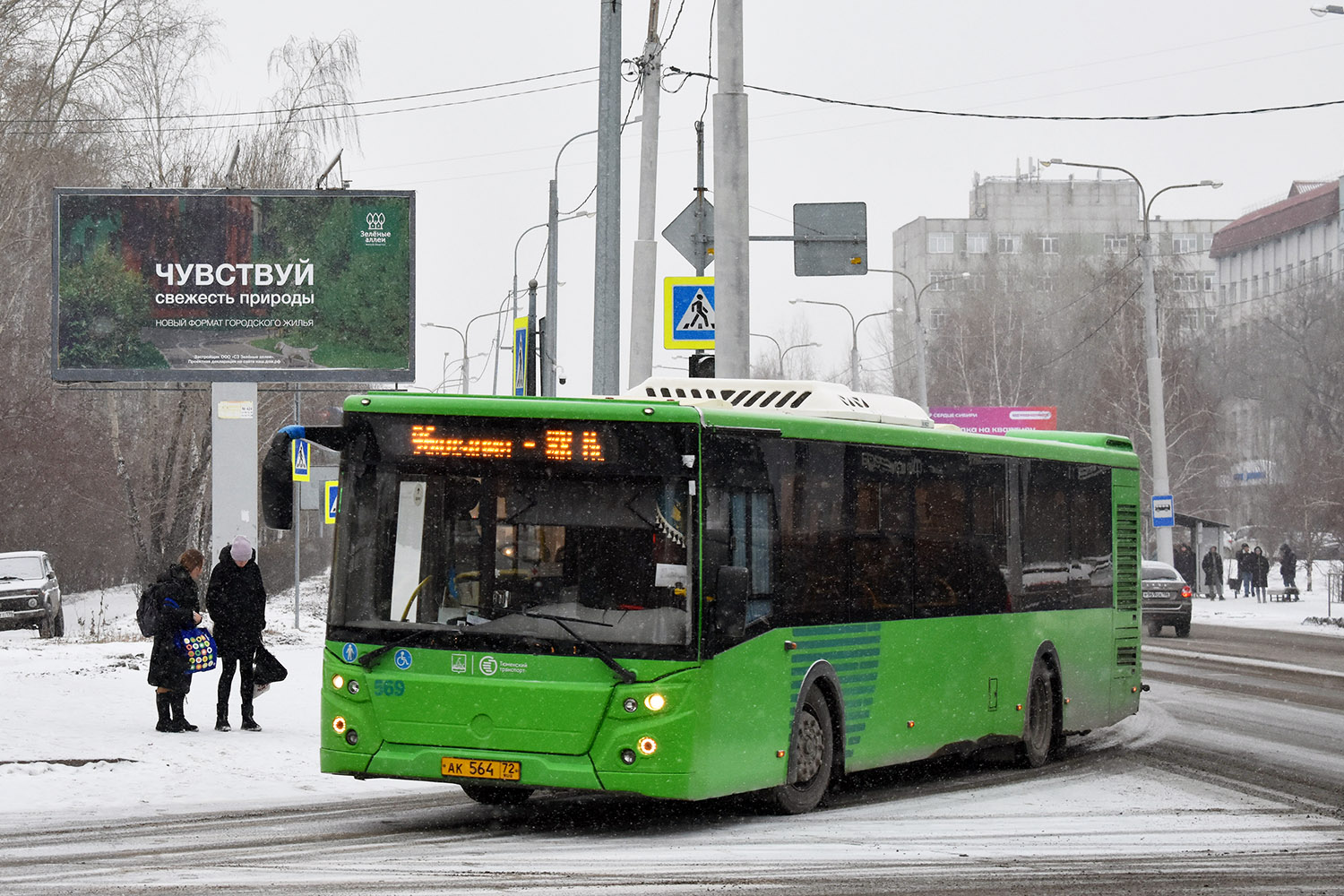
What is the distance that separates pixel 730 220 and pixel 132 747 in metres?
7.53

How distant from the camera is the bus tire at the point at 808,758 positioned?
38.7 ft

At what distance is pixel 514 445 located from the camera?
10898 mm

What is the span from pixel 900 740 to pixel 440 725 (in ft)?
12.0

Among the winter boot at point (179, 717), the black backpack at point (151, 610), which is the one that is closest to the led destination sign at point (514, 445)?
the black backpack at point (151, 610)

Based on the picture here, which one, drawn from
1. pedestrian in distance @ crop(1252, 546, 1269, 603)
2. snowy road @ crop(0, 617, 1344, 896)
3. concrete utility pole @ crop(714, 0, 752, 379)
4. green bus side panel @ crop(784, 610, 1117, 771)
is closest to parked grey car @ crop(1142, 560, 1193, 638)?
pedestrian in distance @ crop(1252, 546, 1269, 603)

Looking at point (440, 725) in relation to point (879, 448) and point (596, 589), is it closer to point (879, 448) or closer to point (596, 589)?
point (596, 589)

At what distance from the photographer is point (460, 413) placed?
11.0 m

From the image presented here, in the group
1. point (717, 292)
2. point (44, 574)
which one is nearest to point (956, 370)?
point (44, 574)

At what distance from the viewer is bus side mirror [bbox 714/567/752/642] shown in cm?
1066

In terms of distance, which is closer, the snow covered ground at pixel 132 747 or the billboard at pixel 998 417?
the snow covered ground at pixel 132 747

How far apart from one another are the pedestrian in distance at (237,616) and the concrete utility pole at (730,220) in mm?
4913

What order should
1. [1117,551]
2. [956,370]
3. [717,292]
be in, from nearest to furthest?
[1117,551], [717,292], [956,370]

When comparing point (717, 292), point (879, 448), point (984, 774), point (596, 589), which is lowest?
point (984, 774)

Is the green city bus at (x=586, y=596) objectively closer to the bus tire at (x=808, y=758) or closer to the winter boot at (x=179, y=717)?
the bus tire at (x=808, y=758)
